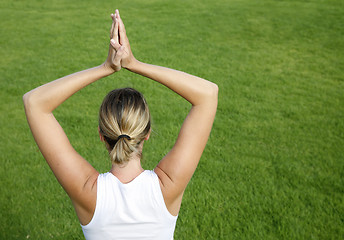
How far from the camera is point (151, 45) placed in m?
8.98

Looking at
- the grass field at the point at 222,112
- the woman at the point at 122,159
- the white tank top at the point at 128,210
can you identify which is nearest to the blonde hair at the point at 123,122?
the woman at the point at 122,159

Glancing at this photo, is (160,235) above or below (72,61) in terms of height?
above

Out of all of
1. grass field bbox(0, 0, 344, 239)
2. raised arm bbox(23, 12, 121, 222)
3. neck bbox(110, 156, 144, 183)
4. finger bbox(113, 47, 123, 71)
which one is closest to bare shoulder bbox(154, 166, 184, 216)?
neck bbox(110, 156, 144, 183)

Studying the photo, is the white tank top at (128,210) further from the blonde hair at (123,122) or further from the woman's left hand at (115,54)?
the woman's left hand at (115,54)

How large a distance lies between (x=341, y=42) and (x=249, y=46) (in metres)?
2.44

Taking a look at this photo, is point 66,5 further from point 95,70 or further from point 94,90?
point 95,70

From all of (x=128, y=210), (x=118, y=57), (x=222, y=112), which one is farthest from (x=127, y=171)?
(x=222, y=112)

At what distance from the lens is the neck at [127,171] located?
65.0 inches

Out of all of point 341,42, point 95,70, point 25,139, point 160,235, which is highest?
point 95,70

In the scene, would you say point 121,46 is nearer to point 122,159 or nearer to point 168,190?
point 122,159

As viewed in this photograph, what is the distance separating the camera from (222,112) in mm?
5914

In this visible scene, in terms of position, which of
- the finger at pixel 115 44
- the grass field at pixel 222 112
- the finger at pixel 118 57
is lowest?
the grass field at pixel 222 112

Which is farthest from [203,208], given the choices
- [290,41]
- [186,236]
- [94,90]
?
[290,41]

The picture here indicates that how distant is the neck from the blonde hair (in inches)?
1.0
